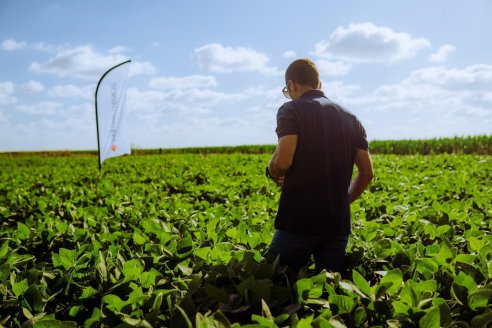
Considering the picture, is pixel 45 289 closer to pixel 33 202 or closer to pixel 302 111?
pixel 302 111

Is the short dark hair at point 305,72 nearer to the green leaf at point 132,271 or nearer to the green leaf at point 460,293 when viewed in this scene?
the green leaf at point 460,293

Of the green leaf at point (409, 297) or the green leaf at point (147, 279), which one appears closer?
the green leaf at point (409, 297)

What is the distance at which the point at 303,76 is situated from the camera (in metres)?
3.02

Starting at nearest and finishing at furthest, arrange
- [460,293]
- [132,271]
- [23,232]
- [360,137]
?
[460,293] < [132,271] < [360,137] < [23,232]

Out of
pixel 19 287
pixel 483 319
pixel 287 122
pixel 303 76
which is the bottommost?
pixel 483 319

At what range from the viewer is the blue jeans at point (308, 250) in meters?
2.88

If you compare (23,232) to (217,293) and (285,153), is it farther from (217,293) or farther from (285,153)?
(285,153)

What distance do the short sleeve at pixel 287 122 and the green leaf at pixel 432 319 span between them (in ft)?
4.54

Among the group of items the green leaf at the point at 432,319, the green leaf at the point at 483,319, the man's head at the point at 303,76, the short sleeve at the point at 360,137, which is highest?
the man's head at the point at 303,76

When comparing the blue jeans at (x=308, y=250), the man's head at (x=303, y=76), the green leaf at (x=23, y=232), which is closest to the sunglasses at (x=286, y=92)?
the man's head at (x=303, y=76)

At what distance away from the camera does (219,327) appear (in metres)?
1.77

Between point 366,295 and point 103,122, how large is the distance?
7.81m

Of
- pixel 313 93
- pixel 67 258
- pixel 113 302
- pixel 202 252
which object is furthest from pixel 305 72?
pixel 67 258

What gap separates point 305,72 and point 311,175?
0.79 metres
